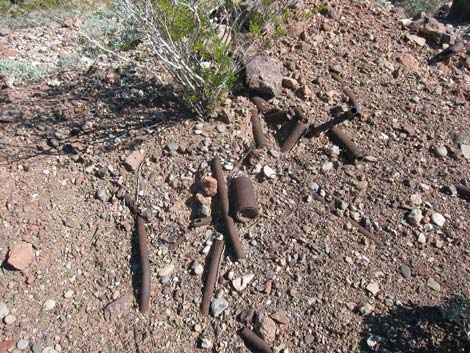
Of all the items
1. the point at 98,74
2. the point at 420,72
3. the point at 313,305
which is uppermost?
the point at 420,72

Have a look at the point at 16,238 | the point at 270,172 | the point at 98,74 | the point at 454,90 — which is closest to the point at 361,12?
the point at 454,90

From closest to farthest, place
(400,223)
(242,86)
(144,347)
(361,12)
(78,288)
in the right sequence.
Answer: (144,347) < (78,288) < (400,223) < (242,86) < (361,12)

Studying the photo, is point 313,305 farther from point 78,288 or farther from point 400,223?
point 78,288

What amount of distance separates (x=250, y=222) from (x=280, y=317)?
3.03 ft

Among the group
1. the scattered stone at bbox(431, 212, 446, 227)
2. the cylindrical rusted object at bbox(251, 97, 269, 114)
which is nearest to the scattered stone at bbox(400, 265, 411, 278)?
the scattered stone at bbox(431, 212, 446, 227)

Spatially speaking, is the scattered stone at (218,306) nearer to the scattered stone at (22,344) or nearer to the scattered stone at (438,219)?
the scattered stone at (22,344)

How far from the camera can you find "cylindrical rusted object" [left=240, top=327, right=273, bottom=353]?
347 centimetres

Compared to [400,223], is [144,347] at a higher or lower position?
lower

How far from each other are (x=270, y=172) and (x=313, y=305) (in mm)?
1351

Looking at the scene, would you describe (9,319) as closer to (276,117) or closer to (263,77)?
(276,117)

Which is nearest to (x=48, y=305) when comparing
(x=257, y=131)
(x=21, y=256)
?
(x=21, y=256)

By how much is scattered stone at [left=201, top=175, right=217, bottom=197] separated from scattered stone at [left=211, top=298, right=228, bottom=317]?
100cm

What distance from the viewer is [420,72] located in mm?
5484

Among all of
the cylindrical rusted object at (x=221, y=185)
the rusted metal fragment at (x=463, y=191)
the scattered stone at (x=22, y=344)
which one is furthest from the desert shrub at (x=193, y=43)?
the scattered stone at (x=22, y=344)
